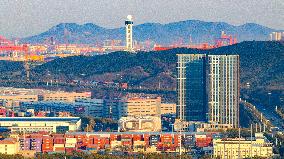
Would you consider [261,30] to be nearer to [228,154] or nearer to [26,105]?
[26,105]

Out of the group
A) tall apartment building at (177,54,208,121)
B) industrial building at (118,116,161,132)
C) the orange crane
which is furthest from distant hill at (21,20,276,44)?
industrial building at (118,116,161,132)

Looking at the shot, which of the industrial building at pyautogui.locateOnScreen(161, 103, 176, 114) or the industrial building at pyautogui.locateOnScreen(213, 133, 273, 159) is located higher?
the industrial building at pyautogui.locateOnScreen(161, 103, 176, 114)

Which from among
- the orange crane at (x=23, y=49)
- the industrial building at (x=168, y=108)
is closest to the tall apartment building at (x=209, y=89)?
the industrial building at (x=168, y=108)

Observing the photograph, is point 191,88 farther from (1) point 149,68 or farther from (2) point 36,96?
(1) point 149,68

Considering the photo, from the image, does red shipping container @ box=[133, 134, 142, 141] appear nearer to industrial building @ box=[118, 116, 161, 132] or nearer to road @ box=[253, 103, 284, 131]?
industrial building @ box=[118, 116, 161, 132]

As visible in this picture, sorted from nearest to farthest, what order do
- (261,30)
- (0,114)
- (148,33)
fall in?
(0,114), (261,30), (148,33)

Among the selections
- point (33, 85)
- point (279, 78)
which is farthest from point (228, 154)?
point (33, 85)

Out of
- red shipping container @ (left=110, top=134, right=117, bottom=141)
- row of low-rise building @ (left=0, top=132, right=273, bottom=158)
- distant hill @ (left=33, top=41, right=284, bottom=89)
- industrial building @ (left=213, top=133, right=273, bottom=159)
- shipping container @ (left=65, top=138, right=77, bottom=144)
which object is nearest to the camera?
industrial building @ (left=213, top=133, right=273, bottom=159)
